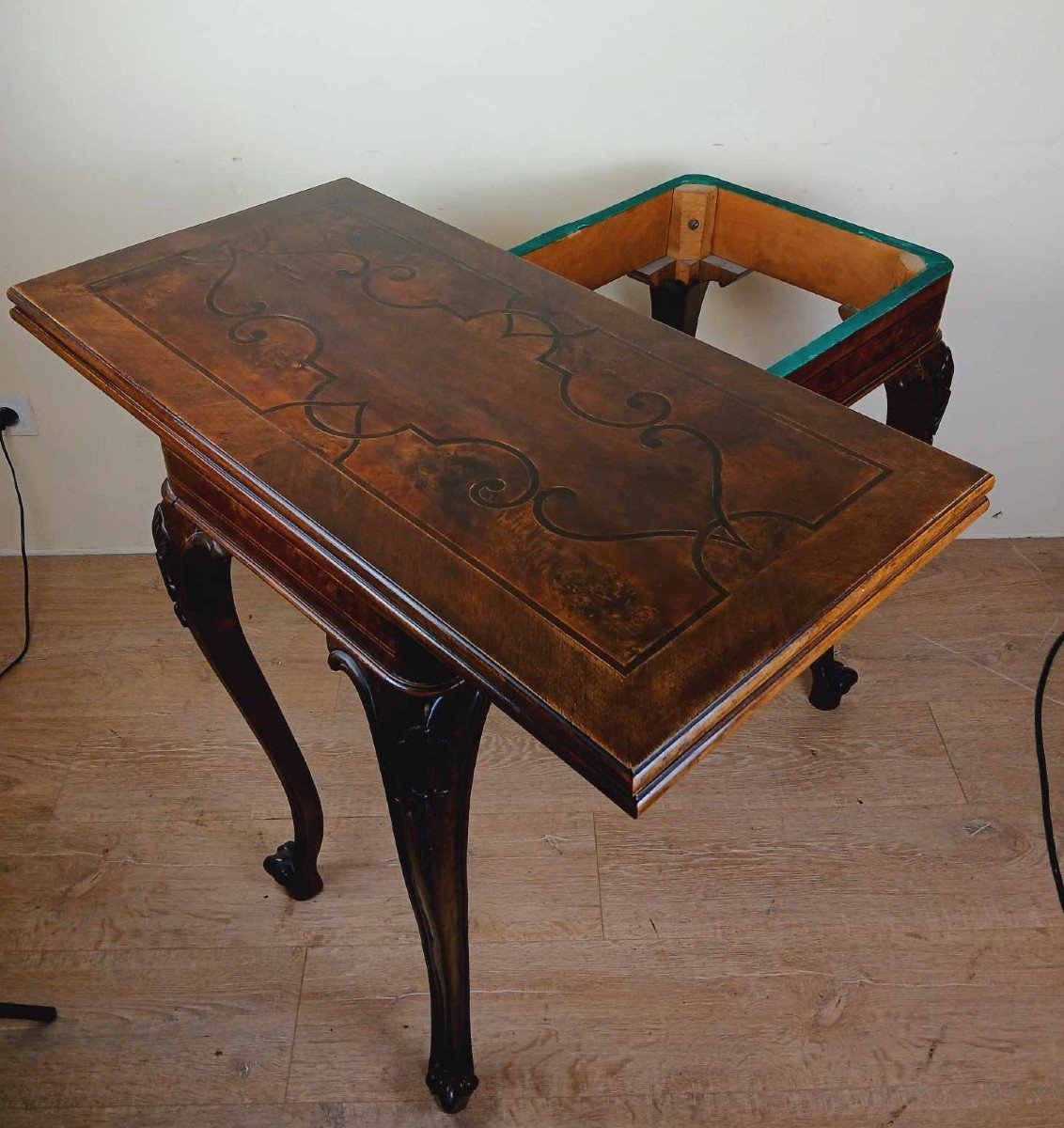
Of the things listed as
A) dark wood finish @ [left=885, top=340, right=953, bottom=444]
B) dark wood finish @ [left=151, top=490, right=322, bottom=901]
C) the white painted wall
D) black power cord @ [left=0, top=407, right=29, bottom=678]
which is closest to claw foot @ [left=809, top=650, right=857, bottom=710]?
dark wood finish @ [left=885, top=340, right=953, bottom=444]

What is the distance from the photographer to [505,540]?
0.79m

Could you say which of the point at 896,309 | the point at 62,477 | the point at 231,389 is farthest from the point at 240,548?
the point at 62,477

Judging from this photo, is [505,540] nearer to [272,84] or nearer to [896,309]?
[896,309]

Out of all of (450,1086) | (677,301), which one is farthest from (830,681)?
(450,1086)

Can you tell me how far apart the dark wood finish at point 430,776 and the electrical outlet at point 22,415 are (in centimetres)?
121

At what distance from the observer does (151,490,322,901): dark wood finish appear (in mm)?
1120

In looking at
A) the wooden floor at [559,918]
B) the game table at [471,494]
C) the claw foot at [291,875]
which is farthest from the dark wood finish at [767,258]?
the claw foot at [291,875]

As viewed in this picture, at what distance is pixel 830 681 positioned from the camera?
1713mm

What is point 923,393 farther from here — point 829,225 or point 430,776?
point 430,776

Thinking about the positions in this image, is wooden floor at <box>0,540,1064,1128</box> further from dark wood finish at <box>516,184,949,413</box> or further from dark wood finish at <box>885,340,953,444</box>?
dark wood finish at <box>516,184,949,413</box>

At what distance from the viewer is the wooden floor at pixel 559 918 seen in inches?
50.5

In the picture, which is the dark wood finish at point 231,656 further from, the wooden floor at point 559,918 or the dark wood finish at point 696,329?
the dark wood finish at point 696,329

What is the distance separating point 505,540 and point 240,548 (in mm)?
332

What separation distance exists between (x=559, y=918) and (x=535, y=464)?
814mm
